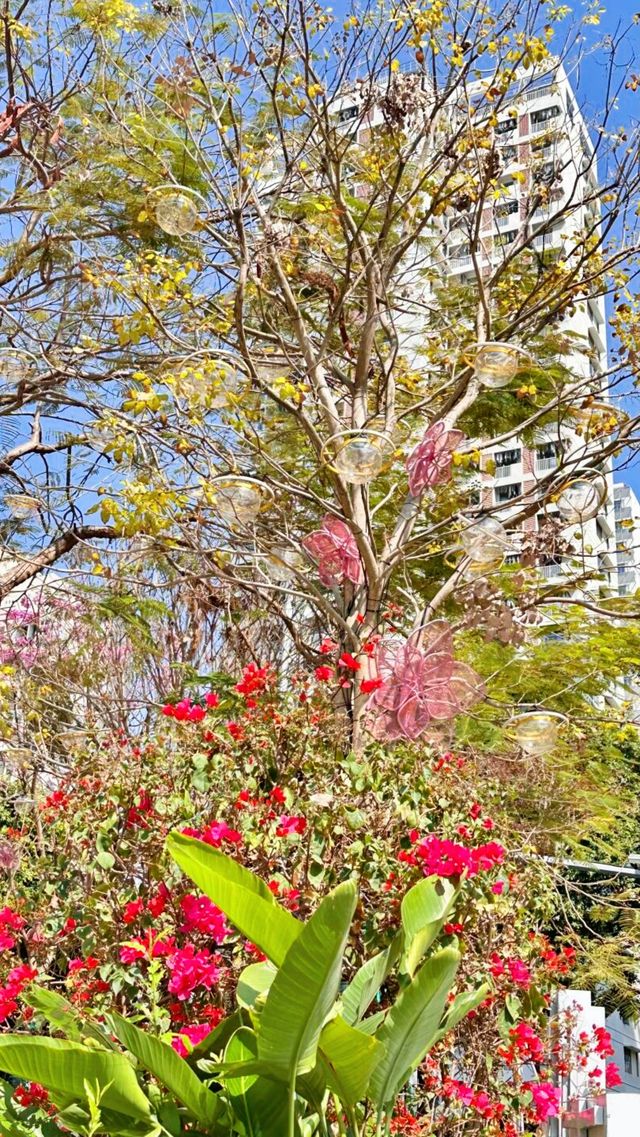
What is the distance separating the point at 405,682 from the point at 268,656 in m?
4.94

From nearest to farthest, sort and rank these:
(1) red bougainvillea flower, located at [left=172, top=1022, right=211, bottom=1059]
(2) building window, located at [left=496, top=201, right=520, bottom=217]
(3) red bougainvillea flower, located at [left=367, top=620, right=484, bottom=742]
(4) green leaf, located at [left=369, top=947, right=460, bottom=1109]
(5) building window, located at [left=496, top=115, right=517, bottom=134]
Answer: (4) green leaf, located at [left=369, top=947, right=460, bottom=1109]
(1) red bougainvillea flower, located at [left=172, top=1022, right=211, bottom=1059]
(3) red bougainvillea flower, located at [left=367, top=620, right=484, bottom=742]
(5) building window, located at [left=496, top=115, right=517, bottom=134]
(2) building window, located at [left=496, top=201, right=520, bottom=217]

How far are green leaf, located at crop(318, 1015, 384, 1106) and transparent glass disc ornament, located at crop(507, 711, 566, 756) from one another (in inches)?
106

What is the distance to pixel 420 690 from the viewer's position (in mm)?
5125

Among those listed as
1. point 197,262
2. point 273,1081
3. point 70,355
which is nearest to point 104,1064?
point 273,1081

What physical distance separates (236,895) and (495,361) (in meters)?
3.66

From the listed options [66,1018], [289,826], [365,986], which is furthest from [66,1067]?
[289,826]

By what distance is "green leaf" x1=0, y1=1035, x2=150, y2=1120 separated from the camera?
7.63ft

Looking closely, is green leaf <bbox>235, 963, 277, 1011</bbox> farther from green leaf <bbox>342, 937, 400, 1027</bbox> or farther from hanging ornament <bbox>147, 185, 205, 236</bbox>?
hanging ornament <bbox>147, 185, 205, 236</bbox>

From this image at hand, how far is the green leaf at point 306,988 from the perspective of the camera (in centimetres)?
224

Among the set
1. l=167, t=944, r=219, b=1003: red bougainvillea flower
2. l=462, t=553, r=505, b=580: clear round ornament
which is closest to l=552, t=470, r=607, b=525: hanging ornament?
l=462, t=553, r=505, b=580: clear round ornament

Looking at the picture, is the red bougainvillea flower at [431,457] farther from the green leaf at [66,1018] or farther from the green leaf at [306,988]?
the green leaf at [306,988]

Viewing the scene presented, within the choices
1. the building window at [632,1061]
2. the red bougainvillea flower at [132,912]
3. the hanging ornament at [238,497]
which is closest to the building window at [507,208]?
the hanging ornament at [238,497]

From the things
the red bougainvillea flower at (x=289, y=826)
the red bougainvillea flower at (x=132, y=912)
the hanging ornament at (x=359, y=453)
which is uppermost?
the hanging ornament at (x=359, y=453)

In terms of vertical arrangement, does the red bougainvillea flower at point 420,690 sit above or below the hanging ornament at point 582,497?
below
